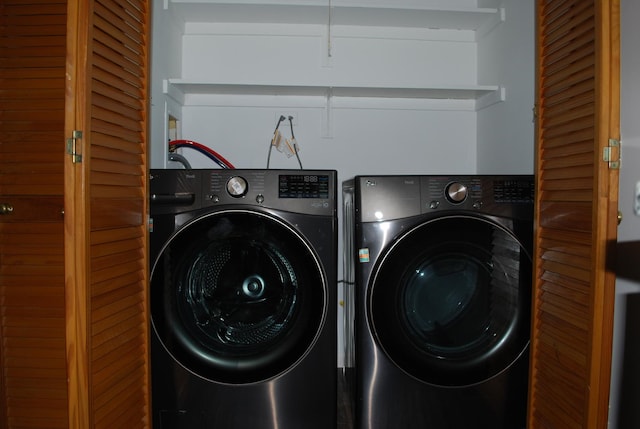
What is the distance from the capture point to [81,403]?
39.2 inches

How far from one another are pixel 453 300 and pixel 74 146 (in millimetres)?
1220

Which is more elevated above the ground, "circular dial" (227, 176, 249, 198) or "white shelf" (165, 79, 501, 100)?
"white shelf" (165, 79, 501, 100)

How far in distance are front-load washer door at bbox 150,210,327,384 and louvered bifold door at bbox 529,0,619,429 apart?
698 mm

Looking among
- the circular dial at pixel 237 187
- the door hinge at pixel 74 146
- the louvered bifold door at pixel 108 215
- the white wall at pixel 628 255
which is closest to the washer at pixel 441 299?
the white wall at pixel 628 255

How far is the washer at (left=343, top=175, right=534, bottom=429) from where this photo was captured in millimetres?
1331

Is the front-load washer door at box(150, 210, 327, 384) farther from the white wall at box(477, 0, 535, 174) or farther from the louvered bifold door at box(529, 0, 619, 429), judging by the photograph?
the white wall at box(477, 0, 535, 174)

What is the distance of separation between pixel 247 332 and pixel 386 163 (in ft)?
3.78

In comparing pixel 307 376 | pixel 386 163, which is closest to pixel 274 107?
pixel 386 163

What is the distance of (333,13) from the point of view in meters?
1.89

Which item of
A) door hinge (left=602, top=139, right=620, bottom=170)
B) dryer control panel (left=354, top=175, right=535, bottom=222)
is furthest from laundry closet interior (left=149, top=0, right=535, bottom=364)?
door hinge (left=602, top=139, right=620, bottom=170)

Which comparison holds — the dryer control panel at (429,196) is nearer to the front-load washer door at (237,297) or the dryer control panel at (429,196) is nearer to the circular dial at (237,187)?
the front-load washer door at (237,297)

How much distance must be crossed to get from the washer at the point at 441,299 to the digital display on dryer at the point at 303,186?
116 millimetres

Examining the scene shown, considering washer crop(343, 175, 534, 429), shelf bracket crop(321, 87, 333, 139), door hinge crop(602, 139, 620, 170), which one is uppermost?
shelf bracket crop(321, 87, 333, 139)

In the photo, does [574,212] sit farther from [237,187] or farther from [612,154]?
[237,187]
